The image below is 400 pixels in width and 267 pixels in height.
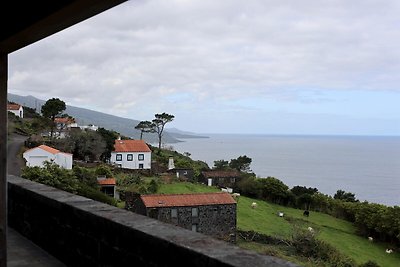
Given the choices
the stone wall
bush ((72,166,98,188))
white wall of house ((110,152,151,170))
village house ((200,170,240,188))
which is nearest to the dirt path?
bush ((72,166,98,188))

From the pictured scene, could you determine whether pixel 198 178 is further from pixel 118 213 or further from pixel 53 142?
pixel 118 213

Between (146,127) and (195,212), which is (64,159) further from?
(146,127)

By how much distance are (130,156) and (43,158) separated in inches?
478

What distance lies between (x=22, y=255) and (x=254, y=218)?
1064 inches

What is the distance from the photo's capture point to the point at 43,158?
90.7 feet

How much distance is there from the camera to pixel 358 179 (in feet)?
236

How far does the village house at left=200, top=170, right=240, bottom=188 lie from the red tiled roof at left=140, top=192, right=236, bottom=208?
441 inches

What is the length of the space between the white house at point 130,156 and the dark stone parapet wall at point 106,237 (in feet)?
116

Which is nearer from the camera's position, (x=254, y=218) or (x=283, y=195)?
(x=254, y=218)

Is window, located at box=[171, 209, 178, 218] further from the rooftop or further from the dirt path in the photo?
the rooftop

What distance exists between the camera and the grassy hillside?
1060 inches

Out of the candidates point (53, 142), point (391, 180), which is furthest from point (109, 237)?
point (391, 180)

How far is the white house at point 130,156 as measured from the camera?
128ft

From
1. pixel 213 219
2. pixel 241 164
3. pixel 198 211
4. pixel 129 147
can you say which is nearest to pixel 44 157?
pixel 198 211
